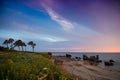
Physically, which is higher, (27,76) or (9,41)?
(9,41)

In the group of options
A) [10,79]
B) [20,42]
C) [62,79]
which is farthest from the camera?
[20,42]

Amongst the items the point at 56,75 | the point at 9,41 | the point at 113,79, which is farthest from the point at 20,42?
the point at 56,75

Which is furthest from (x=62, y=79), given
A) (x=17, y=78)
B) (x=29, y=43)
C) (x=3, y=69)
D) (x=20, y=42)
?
(x=29, y=43)

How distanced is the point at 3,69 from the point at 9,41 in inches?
2913

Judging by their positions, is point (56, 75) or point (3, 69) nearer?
point (3, 69)

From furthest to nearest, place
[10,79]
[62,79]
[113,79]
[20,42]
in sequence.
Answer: [20,42] < [113,79] < [62,79] < [10,79]

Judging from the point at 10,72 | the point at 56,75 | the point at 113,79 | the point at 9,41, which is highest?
the point at 9,41

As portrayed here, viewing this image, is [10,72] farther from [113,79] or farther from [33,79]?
[113,79]

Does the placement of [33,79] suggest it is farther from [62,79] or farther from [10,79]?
[62,79]

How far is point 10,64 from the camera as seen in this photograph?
418 centimetres

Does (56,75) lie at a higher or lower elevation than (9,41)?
lower

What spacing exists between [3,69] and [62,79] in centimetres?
177

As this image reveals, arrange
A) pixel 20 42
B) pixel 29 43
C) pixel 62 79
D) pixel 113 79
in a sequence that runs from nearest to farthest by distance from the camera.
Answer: pixel 62 79 < pixel 113 79 < pixel 20 42 < pixel 29 43

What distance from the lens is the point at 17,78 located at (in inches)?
163
